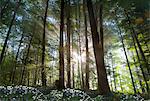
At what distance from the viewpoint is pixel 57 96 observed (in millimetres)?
3521

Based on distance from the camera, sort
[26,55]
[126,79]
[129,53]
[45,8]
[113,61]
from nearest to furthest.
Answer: [45,8] → [26,55] → [129,53] → [113,61] → [126,79]

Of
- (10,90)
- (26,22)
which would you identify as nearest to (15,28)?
(26,22)

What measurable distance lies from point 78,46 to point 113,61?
4620 millimetres

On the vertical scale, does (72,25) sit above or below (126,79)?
above

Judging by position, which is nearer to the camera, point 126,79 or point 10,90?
point 10,90

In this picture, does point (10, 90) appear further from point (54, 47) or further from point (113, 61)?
point (113, 61)

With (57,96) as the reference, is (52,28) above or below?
above

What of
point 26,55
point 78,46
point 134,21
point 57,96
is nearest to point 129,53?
point 78,46

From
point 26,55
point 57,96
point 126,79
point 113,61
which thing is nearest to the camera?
point 57,96

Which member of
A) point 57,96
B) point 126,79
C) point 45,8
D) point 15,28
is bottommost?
point 57,96

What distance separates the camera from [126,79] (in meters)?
14.6

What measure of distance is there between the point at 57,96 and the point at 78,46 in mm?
5674

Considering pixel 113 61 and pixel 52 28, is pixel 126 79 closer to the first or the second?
pixel 113 61

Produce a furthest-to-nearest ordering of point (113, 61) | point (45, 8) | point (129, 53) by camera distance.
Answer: point (113, 61)
point (129, 53)
point (45, 8)
